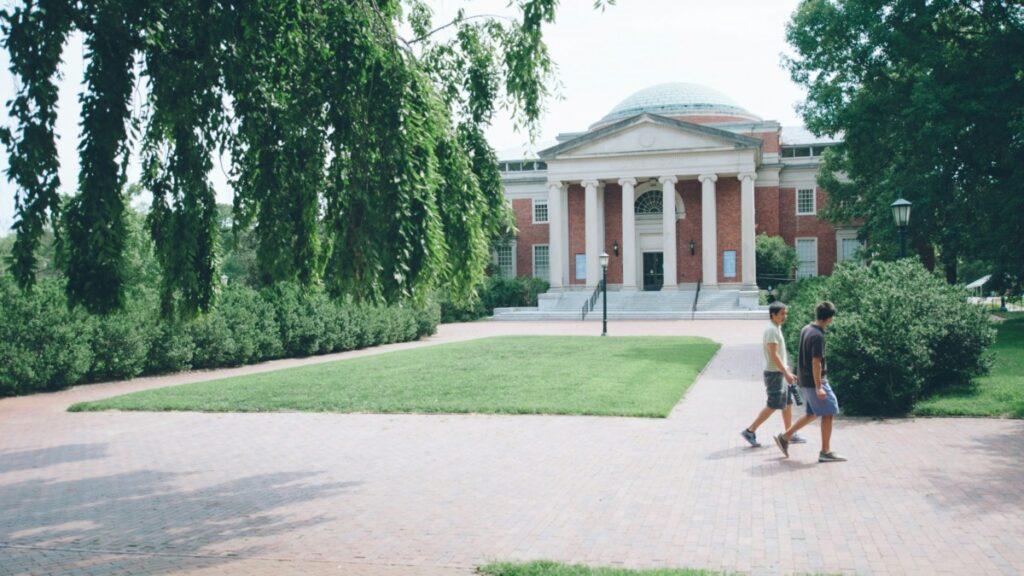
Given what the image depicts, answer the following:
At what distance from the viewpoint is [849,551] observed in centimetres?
571

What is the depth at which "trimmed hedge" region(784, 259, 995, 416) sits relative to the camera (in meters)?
11.4

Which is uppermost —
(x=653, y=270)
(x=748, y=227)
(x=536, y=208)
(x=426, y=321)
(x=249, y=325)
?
(x=536, y=208)

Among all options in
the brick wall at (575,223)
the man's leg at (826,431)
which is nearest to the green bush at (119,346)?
the man's leg at (826,431)

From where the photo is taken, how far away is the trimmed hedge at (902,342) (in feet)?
37.4

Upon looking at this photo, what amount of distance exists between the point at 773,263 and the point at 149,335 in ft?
125

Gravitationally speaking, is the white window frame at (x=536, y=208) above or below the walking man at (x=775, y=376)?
above

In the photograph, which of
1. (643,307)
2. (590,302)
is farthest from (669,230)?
(590,302)

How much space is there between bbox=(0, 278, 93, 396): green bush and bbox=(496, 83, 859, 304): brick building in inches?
1340

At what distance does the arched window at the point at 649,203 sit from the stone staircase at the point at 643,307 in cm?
568

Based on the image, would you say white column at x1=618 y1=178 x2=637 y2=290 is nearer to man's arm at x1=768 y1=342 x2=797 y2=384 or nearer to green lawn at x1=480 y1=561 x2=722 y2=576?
man's arm at x1=768 y1=342 x2=797 y2=384

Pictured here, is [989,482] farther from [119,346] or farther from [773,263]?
[773,263]

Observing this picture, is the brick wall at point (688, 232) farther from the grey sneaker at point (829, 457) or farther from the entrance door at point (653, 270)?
the grey sneaker at point (829, 457)

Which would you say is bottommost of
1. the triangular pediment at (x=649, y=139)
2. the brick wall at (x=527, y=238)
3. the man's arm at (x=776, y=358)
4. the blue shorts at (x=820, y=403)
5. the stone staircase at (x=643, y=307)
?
the stone staircase at (x=643, y=307)

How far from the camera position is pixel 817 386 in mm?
8727
